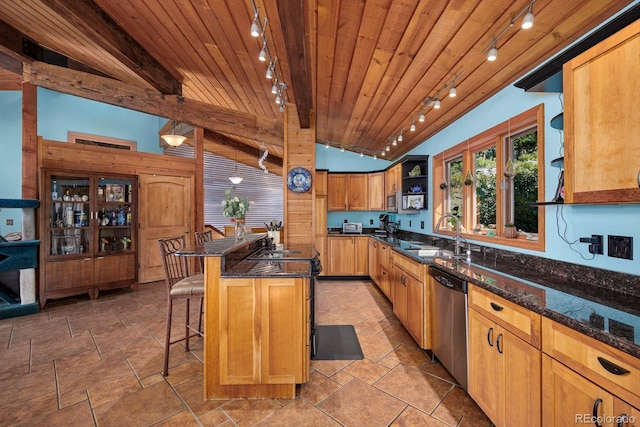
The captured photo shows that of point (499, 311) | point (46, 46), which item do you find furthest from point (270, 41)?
point (46, 46)

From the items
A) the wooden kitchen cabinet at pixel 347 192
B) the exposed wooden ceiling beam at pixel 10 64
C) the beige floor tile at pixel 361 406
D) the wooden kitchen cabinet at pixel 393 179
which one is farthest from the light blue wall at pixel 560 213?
the exposed wooden ceiling beam at pixel 10 64

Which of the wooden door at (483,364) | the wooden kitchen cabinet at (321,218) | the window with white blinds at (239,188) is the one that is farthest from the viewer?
the window with white blinds at (239,188)

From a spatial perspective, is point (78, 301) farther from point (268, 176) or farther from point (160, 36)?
point (268, 176)

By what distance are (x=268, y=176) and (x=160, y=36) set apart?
5569 mm

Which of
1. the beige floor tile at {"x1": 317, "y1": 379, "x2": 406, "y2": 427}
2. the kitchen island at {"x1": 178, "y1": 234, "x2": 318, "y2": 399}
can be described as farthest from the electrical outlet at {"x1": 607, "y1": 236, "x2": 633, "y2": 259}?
the kitchen island at {"x1": 178, "y1": 234, "x2": 318, "y2": 399}

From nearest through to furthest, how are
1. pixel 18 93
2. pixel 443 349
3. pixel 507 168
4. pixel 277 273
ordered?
1. pixel 277 273
2. pixel 443 349
3. pixel 507 168
4. pixel 18 93

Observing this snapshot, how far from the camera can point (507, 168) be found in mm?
2445

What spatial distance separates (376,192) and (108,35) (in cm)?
456

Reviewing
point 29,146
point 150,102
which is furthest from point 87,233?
point 150,102

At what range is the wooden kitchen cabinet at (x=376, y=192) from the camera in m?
5.38

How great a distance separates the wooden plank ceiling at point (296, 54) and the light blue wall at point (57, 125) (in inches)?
32.4

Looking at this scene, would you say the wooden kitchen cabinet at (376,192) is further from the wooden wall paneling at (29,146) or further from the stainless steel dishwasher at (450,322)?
the wooden wall paneling at (29,146)

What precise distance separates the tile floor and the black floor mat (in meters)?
0.08

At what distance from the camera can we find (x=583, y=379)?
1050 mm
